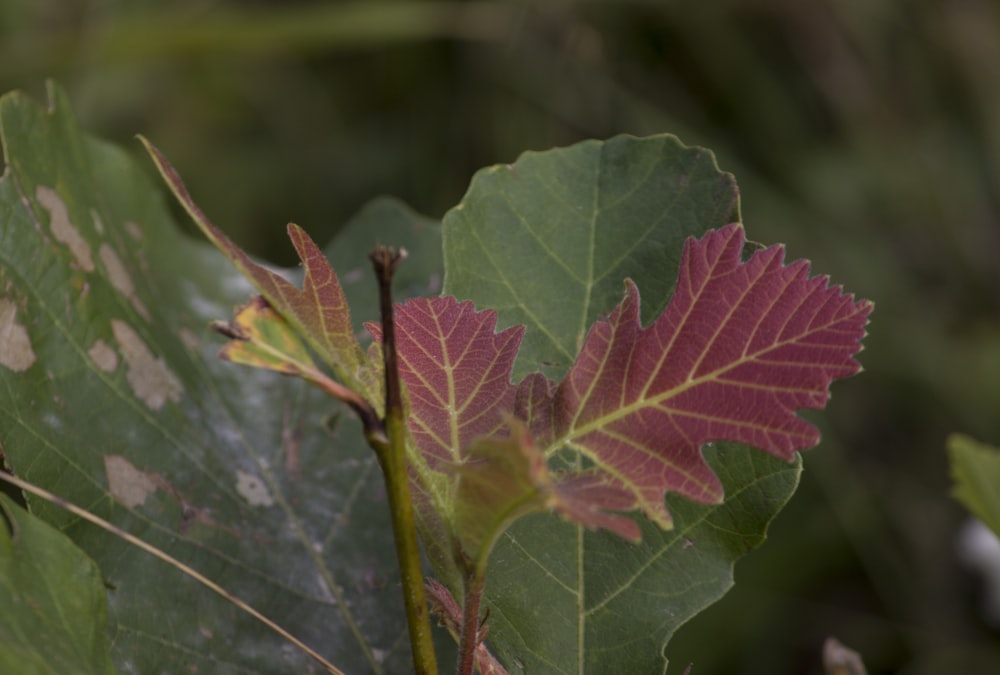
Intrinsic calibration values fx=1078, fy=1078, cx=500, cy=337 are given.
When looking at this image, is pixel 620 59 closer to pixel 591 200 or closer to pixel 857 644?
pixel 857 644

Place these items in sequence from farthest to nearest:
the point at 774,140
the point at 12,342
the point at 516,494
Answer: the point at 774,140
the point at 12,342
the point at 516,494

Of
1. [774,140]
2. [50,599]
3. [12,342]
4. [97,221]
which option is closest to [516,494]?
[50,599]

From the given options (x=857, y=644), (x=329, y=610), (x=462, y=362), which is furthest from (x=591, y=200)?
(x=857, y=644)

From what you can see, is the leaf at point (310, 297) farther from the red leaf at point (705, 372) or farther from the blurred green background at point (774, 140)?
the blurred green background at point (774, 140)

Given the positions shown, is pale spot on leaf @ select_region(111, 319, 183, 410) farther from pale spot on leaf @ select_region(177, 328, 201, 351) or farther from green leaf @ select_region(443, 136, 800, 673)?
green leaf @ select_region(443, 136, 800, 673)

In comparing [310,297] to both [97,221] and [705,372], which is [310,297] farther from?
[97,221]

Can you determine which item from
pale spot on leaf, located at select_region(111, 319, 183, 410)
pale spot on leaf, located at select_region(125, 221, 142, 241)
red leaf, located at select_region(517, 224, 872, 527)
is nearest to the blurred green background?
pale spot on leaf, located at select_region(125, 221, 142, 241)

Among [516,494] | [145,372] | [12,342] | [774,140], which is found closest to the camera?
[516,494]
